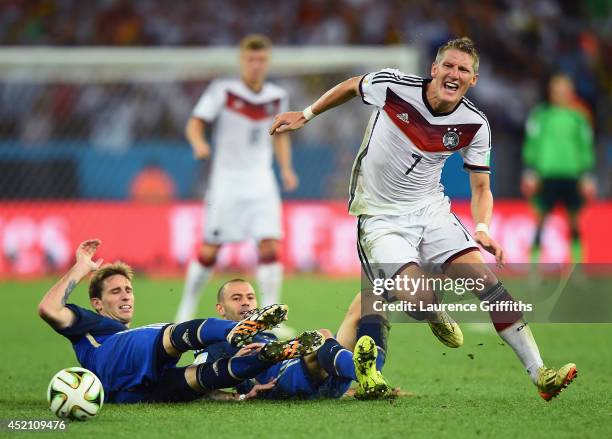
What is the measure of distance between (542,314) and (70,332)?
4511 mm

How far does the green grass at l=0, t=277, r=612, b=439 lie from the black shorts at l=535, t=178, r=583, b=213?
3.90 metres

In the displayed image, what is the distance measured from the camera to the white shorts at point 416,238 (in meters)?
6.50

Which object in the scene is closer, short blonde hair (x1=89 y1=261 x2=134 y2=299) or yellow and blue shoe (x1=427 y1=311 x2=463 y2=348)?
yellow and blue shoe (x1=427 y1=311 x2=463 y2=348)

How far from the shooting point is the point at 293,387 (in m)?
6.50

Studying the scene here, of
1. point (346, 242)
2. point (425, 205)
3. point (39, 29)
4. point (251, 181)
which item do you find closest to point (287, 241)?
point (346, 242)

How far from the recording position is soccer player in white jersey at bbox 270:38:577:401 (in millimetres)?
6293

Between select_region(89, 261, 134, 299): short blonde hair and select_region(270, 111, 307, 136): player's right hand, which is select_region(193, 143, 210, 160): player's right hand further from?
select_region(270, 111, 307, 136): player's right hand

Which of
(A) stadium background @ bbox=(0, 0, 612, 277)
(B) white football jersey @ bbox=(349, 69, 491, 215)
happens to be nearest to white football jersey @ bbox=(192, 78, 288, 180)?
(A) stadium background @ bbox=(0, 0, 612, 277)

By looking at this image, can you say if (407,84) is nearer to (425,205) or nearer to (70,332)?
(425,205)

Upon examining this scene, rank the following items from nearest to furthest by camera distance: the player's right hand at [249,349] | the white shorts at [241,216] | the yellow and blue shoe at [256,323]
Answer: the yellow and blue shoe at [256,323] < the player's right hand at [249,349] < the white shorts at [241,216]

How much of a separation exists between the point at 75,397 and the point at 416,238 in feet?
7.28

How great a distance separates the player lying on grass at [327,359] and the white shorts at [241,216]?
3749 mm

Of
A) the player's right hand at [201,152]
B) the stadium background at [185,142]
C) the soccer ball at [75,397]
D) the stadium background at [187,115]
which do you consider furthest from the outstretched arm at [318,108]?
the stadium background at [187,115]

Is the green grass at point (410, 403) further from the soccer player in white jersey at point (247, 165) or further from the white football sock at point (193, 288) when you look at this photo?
the soccer player in white jersey at point (247, 165)
